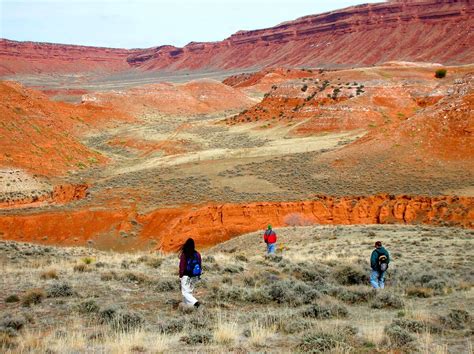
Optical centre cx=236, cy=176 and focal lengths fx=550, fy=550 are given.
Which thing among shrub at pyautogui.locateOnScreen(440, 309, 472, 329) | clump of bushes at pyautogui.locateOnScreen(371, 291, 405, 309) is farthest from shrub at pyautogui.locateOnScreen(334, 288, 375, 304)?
shrub at pyautogui.locateOnScreen(440, 309, 472, 329)

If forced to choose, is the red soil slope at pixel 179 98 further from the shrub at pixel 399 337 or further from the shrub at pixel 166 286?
the shrub at pixel 399 337

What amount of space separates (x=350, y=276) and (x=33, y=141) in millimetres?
37025

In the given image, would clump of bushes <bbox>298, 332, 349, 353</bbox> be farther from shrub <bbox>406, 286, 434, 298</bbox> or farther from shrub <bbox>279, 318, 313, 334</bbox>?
shrub <bbox>406, 286, 434, 298</bbox>

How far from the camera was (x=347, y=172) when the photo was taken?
3325 cm

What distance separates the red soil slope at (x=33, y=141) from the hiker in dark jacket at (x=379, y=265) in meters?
32.8

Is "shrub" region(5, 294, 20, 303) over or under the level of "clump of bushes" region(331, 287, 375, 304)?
under

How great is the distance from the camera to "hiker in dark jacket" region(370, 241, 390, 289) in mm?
12055

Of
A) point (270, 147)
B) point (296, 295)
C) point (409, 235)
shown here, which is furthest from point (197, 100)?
point (296, 295)

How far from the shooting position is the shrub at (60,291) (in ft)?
Result: 34.6

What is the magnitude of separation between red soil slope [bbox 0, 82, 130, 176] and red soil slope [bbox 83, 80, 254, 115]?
59.9 ft

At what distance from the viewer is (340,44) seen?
482ft

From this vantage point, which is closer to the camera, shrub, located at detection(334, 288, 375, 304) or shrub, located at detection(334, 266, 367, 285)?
shrub, located at detection(334, 288, 375, 304)

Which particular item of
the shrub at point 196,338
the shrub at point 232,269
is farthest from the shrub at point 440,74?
Answer: the shrub at point 196,338

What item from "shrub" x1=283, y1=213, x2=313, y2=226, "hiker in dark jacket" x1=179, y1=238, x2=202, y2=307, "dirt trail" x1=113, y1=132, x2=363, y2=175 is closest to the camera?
"hiker in dark jacket" x1=179, y1=238, x2=202, y2=307
